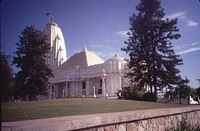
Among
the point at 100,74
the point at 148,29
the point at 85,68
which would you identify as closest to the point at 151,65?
the point at 148,29

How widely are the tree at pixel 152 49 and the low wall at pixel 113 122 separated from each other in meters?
9.89

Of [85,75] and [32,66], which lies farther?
[85,75]

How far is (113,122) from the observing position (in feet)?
14.8

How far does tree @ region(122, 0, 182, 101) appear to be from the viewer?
18000mm

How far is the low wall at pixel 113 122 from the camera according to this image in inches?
126

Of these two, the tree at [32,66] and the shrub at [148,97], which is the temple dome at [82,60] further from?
the tree at [32,66]

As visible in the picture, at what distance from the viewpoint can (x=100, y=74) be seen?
46531mm

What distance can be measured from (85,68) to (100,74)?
528cm

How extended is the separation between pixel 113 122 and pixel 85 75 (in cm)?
4545

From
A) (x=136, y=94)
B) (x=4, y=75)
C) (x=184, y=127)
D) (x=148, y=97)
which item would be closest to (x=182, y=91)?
(x=148, y=97)

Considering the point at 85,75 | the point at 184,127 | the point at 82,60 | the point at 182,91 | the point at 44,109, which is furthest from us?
the point at 82,60

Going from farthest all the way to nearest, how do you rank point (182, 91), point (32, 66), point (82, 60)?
point (82, 60), point (182, 91), point (32, 66)

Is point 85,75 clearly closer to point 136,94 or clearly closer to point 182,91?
point 182,91

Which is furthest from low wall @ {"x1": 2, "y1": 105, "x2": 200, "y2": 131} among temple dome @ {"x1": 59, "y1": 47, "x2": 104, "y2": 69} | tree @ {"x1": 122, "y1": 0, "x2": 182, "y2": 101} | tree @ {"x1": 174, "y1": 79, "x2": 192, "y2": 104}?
temple dome @ {"x1": 59, "y1": 47, "x2": 104, "y2": 69}
